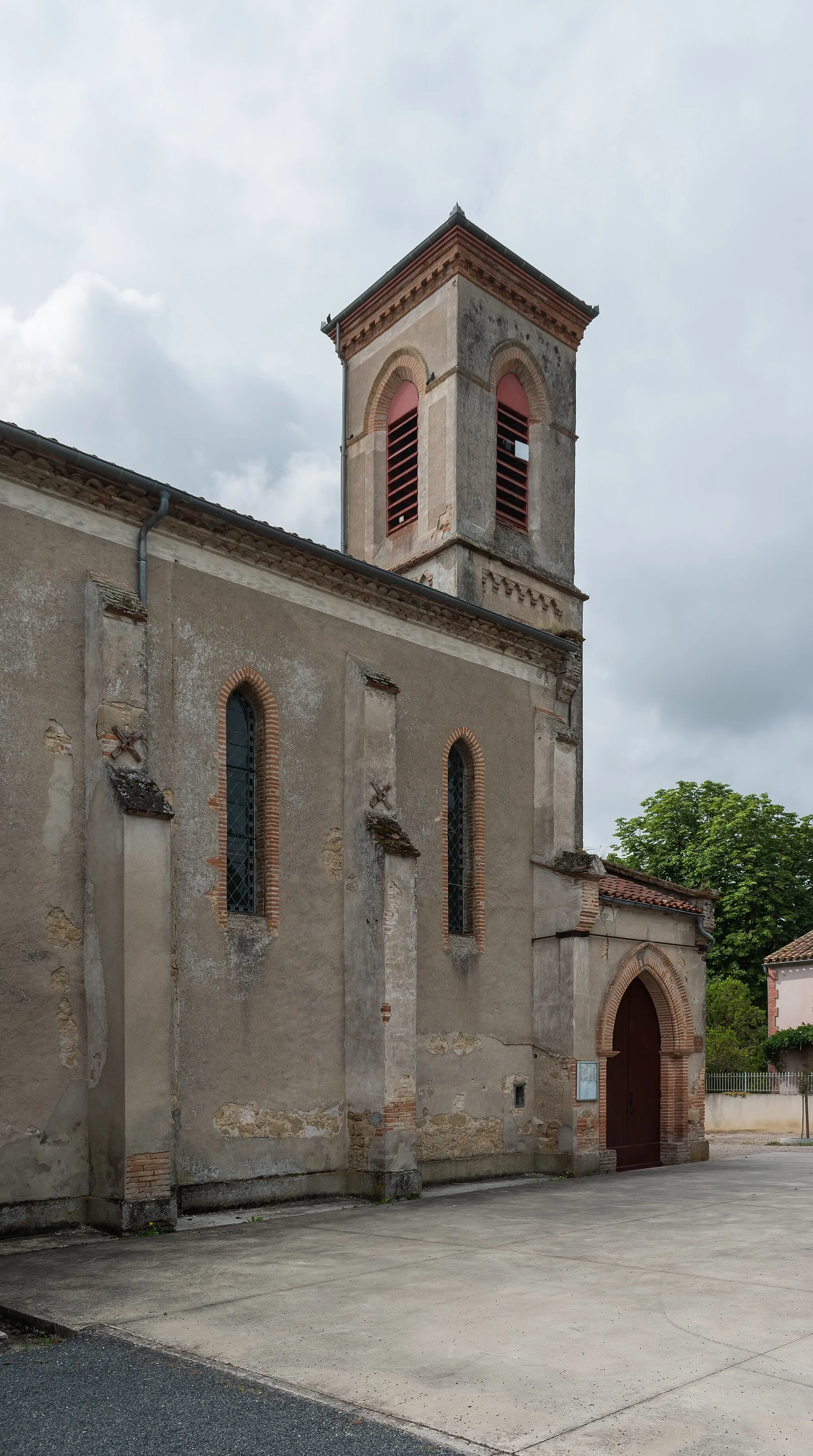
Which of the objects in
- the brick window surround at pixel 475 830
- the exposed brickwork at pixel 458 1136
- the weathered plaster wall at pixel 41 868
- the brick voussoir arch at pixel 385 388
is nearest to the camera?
the weathered plaster wall at pixel 41 868

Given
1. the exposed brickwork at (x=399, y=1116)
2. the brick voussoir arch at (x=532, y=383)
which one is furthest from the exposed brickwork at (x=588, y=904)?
the brick voussoir arch at (x=532, y=383)

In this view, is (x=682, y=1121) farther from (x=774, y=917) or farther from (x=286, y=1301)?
(x=774, y=917)

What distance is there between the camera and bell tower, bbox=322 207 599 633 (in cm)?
2070

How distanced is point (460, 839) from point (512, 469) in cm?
912

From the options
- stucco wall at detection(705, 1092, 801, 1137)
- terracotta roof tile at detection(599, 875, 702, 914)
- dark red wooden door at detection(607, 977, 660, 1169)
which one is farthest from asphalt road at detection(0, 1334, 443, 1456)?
stucco wall at detection(705, 1092, 801, 1137)

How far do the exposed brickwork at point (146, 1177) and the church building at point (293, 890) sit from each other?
3cm

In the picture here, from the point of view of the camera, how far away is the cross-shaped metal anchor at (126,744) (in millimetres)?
11297

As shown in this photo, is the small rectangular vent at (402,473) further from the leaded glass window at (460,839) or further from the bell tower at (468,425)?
the leaded glass window at (460,839)

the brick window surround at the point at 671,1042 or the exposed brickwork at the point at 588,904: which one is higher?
the exposed brickwork at the point at 588,904

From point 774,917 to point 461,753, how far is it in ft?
86.7

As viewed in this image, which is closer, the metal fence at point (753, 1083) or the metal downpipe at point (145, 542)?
the metal downpipe at point (145, 542)

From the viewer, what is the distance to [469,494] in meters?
20.6

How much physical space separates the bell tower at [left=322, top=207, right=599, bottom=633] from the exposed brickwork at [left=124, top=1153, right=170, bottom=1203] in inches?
454

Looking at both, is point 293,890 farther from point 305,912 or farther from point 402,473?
point 402,473
